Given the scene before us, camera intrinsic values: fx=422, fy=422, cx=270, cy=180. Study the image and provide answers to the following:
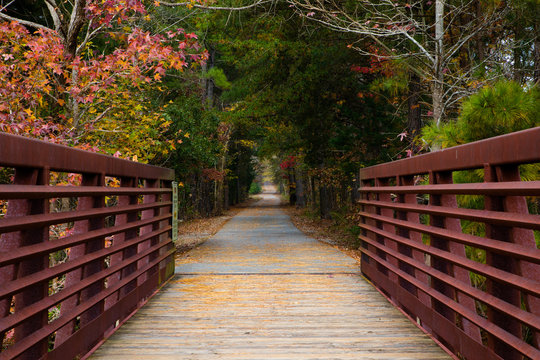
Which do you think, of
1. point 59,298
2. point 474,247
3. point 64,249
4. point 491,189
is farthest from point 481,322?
point 64,249

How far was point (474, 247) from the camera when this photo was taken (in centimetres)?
301

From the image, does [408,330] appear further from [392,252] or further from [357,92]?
[357,92]

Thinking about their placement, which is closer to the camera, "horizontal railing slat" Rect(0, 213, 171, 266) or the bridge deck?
"horizontal railing slat" Rect(0, 213, 171, 266)

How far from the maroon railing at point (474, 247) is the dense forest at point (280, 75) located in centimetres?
127

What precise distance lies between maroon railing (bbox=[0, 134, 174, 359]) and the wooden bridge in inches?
0.5

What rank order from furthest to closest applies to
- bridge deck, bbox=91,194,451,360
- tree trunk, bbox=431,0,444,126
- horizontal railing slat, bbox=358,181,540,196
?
tree trunk, bbox=431,0,444,126, bridge deck, bbox=91,194,451,360, horizontal railing slat, bbox=358,181,540,196

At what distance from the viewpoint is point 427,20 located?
10.7m

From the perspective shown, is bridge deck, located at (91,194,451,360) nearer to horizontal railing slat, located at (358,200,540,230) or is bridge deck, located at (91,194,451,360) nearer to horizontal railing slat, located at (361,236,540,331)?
horizontal railing slat, located at (361,236,540,331)

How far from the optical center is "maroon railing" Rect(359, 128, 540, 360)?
235 centimetres

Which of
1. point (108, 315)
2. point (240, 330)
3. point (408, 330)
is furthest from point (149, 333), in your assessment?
point (408, 330)

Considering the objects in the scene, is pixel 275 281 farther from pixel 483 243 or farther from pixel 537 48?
pixel 537 48

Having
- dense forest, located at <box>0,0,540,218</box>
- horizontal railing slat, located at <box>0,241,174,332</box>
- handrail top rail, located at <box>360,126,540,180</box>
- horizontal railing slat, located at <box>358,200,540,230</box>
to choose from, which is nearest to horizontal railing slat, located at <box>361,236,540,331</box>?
horizontal railing slat, located at <box>358,200,540,230</box>

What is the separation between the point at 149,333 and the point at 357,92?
460 inches

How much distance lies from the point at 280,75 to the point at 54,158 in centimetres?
1218
